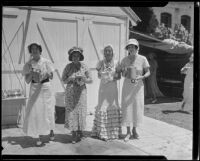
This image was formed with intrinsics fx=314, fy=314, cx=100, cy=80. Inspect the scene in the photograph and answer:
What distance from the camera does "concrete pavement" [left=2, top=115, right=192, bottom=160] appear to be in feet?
17.3

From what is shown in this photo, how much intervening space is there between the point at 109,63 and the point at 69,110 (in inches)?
45.1

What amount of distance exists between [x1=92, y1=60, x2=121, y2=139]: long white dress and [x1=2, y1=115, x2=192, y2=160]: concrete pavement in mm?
195

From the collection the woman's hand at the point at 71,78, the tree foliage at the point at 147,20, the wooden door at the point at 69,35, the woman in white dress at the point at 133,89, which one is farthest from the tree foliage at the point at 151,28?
the woman's hand at the point at 71,78

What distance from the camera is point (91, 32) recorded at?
7844 mm

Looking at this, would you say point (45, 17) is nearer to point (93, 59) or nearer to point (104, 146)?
point (93, 59)

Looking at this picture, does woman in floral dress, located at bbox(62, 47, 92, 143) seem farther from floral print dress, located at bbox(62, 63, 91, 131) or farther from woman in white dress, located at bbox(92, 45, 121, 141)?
woman in white dress, located at bbox(92, 45, 121, 141)

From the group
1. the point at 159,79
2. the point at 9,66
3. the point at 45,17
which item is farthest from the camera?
the point at 159,79

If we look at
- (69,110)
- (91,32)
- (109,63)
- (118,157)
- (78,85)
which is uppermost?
(91,32)

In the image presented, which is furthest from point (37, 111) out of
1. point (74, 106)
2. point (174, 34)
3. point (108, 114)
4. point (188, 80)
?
point (174, 34)

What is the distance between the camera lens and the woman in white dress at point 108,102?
586 centimetres

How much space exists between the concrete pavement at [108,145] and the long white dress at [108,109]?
A: 0.64ft

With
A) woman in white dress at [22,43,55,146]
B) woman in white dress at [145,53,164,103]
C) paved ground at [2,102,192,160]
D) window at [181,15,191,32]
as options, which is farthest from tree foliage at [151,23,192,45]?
woman in white dress at [22,43,55,146]

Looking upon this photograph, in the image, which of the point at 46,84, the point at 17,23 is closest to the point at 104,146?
the point at 46,84

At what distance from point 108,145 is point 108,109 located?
681 mm
